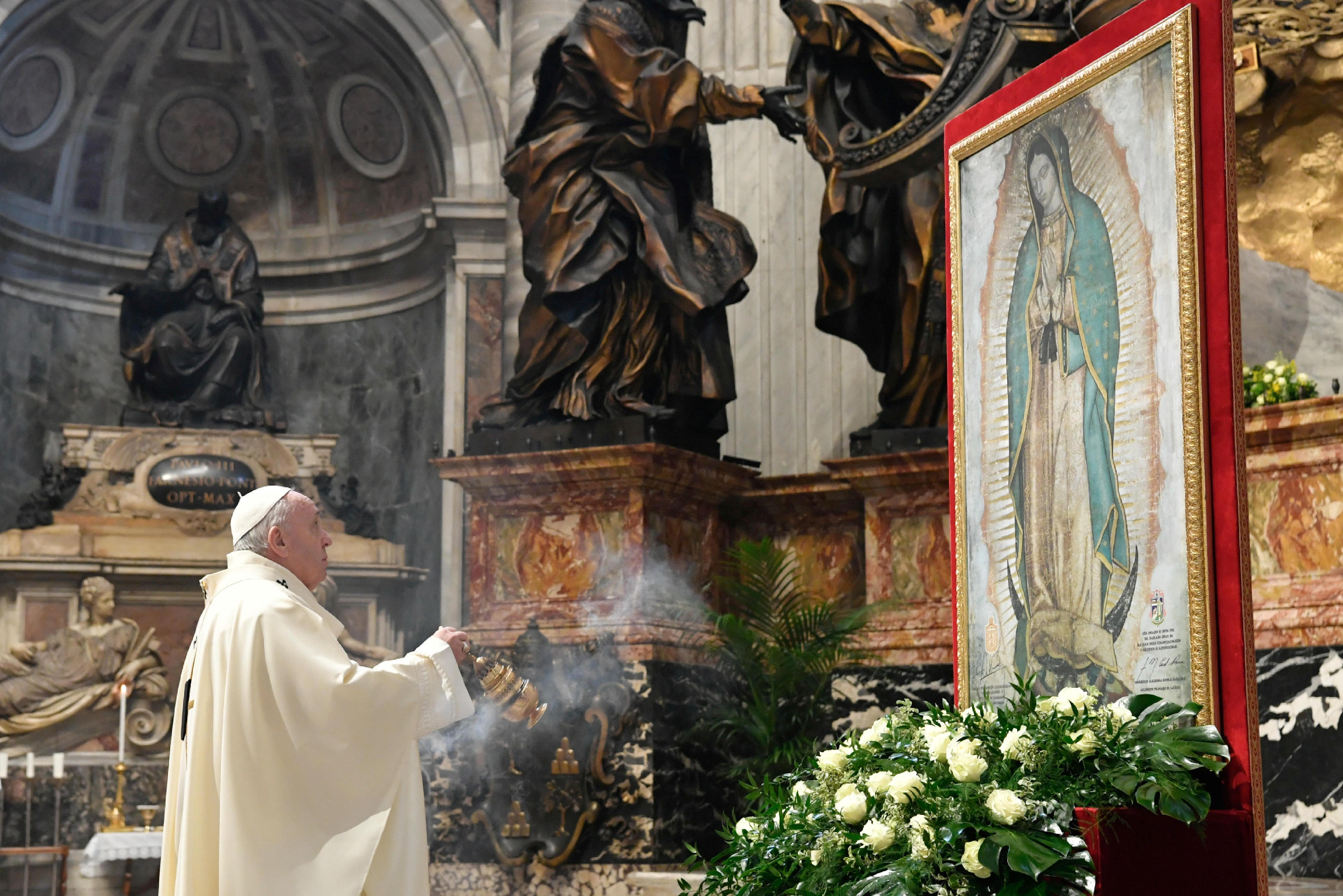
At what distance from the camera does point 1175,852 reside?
3232mm

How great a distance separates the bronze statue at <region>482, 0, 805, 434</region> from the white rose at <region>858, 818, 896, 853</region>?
455 centimetres

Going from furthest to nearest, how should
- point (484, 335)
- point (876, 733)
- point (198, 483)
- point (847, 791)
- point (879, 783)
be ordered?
point (198, 483) → point (484, 335) → point (876, 733) → point (847, 791) → point (879, 783)

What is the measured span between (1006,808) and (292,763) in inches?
70.1

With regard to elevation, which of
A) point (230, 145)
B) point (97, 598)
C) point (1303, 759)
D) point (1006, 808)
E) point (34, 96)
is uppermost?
point (34, 96)

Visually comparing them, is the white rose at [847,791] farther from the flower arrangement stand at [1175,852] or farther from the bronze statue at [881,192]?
the bronze statue at [881,192]

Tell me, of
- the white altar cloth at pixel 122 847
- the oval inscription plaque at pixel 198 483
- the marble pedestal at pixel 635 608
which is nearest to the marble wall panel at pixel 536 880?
the marble pedestal at pixel 635 608

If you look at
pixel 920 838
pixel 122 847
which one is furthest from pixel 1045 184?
pixel 122 847

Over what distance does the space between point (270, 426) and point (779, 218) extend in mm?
4883

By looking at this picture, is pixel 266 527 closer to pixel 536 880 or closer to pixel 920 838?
pixel 920 838

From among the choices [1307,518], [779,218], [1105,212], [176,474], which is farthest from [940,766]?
[176,474]

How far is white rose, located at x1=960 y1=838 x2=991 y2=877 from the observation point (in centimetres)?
306

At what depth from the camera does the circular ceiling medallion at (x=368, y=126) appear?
13016 mm

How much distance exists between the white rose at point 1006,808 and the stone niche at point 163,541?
29.0 ft

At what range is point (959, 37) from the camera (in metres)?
6.31
